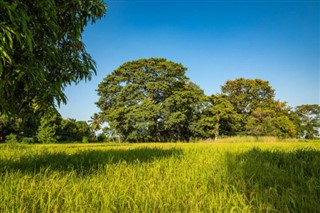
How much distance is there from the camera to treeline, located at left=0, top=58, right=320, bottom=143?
126 ft

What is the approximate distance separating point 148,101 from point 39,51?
3438cm

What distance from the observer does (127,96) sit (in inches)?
1591

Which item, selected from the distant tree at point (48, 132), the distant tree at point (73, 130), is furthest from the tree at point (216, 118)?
the distant tree at point (48, 132)

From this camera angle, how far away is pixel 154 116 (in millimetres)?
37625

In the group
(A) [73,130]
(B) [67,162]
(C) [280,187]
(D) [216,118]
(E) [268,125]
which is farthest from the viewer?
(A) [73,130]

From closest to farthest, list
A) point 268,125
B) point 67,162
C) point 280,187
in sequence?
point 280,187 < point 67,162 < point 268,125

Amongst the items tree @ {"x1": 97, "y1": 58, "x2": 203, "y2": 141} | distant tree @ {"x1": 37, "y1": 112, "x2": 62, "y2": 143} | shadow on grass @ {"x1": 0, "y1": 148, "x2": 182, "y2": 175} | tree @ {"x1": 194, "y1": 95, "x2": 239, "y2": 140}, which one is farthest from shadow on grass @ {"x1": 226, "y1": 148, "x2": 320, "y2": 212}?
distant tree @ {"x1": 37, "y1": 112, "x2": 62, "y2": 143}

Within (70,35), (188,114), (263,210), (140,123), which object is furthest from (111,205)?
(188,114)

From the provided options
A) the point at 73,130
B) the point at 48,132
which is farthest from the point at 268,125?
the point at 48,132

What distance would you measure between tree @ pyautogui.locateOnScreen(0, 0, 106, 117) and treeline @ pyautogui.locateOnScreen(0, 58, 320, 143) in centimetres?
3211

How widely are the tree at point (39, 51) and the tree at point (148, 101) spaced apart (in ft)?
105

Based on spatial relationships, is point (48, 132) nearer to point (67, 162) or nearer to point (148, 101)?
point (148, 101)

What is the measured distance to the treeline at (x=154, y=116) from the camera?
1516 inches

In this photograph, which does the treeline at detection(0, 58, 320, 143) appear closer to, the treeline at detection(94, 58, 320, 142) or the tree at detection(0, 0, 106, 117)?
the treeline at detection(94, 58, 320, 142)
